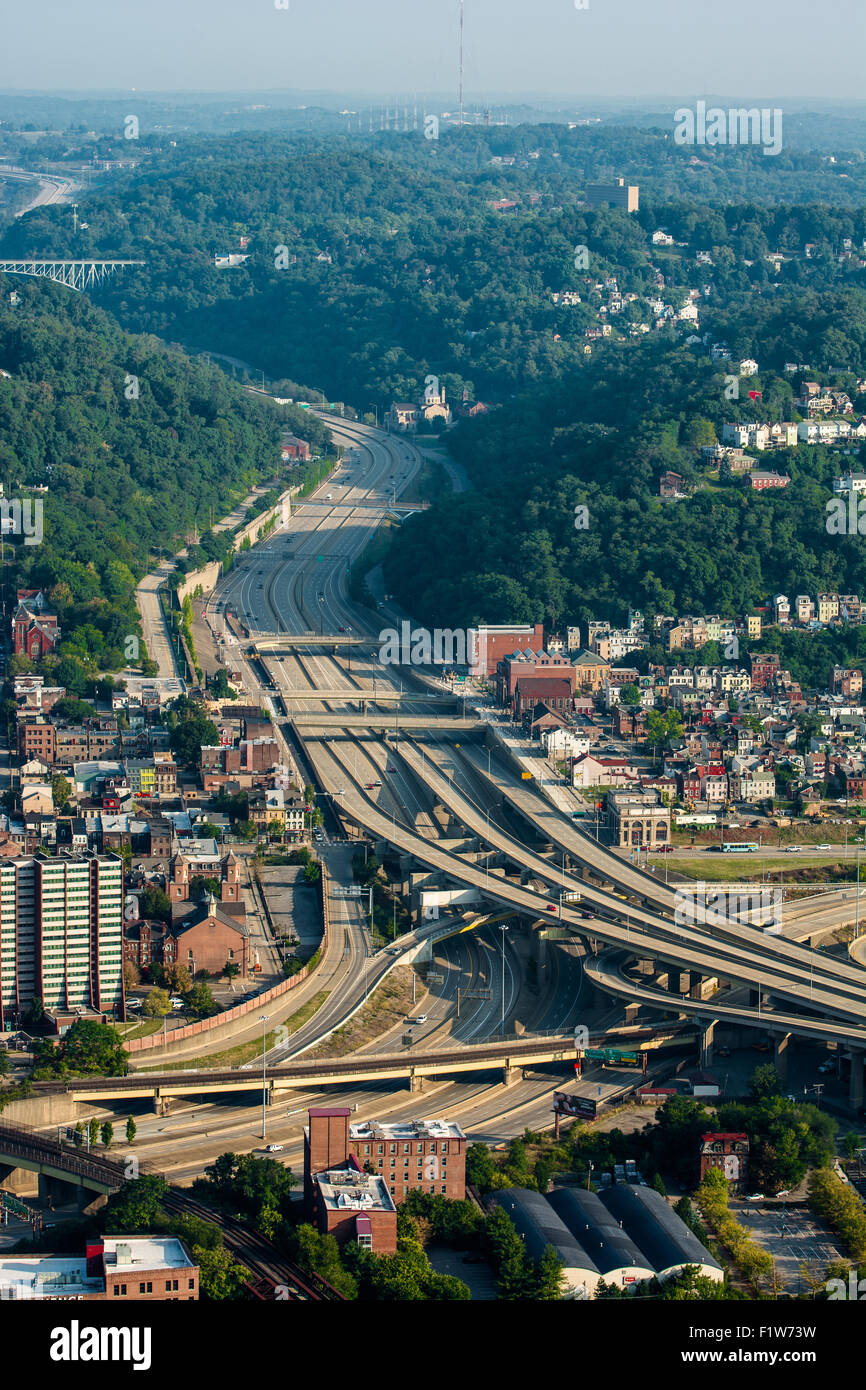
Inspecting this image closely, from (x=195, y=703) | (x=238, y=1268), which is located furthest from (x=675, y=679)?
(x=238, y=1268)

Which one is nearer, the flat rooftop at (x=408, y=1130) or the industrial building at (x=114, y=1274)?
the industrial building at (x=114, y=1274)

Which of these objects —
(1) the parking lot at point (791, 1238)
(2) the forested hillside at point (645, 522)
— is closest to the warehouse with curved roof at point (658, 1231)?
(1) the parking lot at point (791, 1238)

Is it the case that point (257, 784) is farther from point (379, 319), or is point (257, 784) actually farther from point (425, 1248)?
point (379, 319)

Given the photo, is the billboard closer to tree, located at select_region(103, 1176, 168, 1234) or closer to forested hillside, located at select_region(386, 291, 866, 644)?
tree, located at select_region(103, 1176, 168, 1234)

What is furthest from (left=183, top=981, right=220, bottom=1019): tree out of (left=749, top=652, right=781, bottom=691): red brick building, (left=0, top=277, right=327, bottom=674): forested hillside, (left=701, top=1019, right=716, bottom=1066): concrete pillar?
(left=749, top=652, right=781, bottom=691): red brick building

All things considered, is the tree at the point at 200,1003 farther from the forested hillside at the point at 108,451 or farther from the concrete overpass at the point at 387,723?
the forested hillside at the point at 108,451

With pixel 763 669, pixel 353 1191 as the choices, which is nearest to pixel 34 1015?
pixel 353 1191
